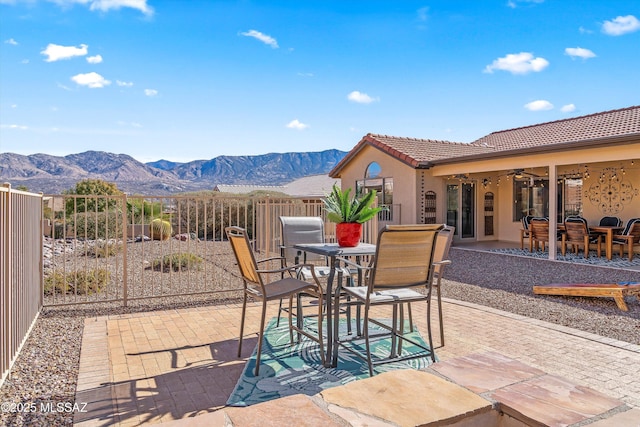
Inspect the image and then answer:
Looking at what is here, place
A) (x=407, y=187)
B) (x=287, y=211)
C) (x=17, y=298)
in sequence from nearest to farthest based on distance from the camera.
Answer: (x=17, y=298) → (x=287, y=211) → (x=407, y=187)

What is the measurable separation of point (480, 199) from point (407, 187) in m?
2.70

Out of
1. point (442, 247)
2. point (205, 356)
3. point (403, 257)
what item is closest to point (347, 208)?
point (442, 247)

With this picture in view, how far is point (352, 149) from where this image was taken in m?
16.3

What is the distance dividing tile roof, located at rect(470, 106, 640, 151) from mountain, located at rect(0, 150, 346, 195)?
122 feet

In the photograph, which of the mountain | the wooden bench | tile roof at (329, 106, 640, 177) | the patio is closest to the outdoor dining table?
the patio

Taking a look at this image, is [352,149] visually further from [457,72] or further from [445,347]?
[445,347]

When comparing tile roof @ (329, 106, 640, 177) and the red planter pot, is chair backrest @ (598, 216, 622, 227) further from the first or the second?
the red planter pot

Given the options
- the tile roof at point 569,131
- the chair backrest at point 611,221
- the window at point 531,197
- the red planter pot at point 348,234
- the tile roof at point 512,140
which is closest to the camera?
the red planter pot at point 348,234

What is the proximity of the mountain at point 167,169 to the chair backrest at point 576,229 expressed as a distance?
42.8 m

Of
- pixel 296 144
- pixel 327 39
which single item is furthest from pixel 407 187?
pixel 296 144

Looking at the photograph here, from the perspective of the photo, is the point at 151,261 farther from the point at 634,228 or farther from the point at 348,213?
the point at 634,228

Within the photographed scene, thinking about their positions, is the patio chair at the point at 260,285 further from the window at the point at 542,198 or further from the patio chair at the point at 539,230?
the window at the point at 542,198

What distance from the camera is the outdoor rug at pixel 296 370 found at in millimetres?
2958

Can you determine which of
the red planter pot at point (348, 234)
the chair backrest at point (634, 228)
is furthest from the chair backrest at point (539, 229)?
the red planter pot at point (348, 234)
